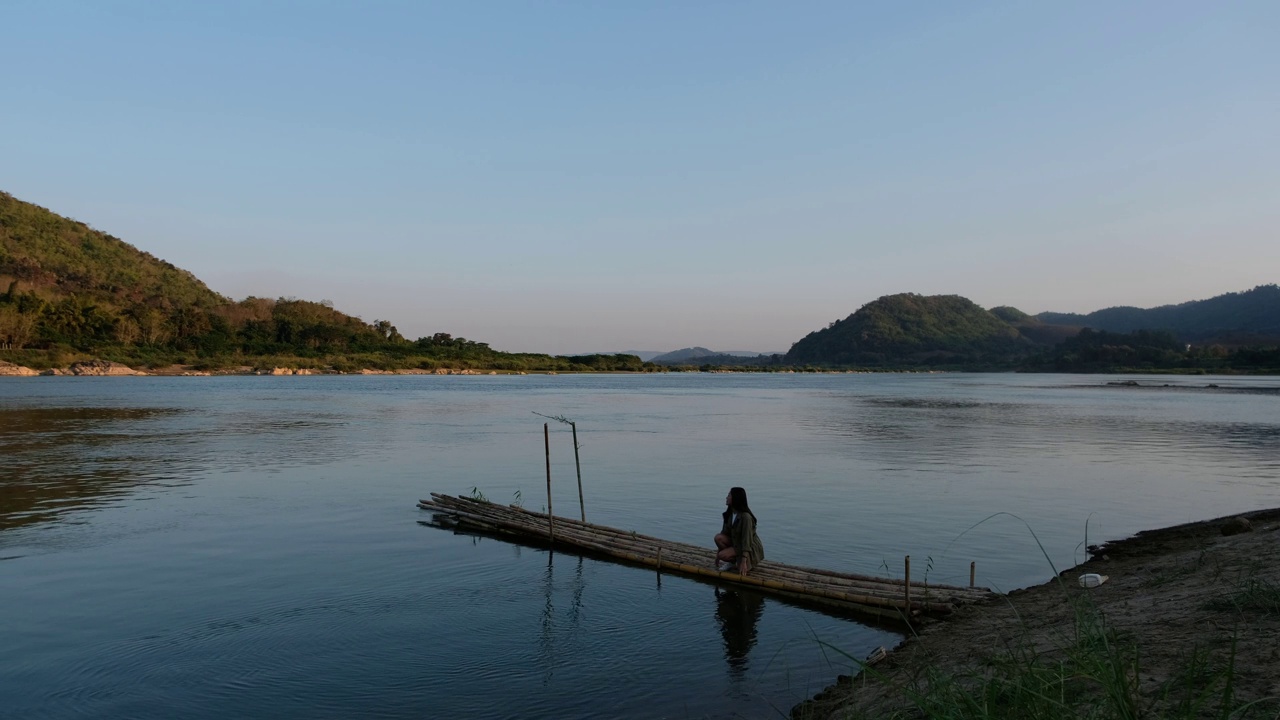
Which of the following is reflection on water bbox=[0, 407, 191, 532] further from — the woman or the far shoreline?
the far shoreline

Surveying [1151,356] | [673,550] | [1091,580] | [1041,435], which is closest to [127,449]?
[673,550]

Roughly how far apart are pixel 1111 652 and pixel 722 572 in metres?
7.07

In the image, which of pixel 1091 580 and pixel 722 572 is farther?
pixel 722 572

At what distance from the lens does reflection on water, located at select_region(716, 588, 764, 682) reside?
952 cm

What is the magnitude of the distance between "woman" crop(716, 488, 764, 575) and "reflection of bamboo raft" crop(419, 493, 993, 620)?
0.18m

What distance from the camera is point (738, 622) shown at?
1094cm

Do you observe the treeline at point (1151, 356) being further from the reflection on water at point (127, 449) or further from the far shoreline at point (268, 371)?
the reflection on water at point (127, 449)

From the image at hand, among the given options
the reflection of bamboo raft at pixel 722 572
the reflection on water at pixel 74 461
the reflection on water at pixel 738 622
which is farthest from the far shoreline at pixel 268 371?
the reflection on water at pixel 738 622

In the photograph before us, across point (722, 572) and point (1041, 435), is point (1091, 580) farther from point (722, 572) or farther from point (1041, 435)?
point (1041, 435)

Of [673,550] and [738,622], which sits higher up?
[673,550]

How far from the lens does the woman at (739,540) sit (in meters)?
12.1

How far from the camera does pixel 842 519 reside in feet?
59.3

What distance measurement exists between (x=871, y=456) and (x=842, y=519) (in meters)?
12.9

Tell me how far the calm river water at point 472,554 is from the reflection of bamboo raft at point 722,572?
1.11 ft
